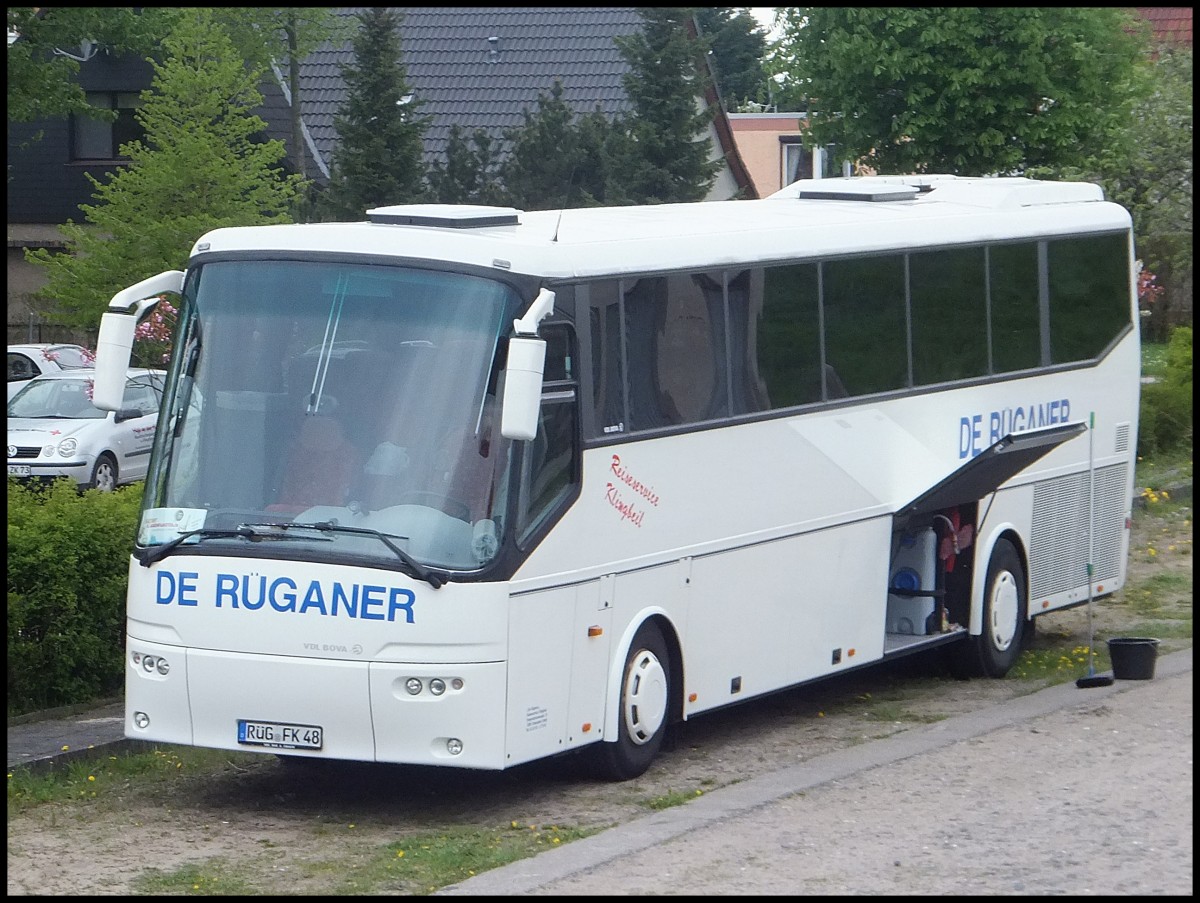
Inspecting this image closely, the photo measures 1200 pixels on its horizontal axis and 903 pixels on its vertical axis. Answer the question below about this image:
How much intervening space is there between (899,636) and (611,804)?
401 cm

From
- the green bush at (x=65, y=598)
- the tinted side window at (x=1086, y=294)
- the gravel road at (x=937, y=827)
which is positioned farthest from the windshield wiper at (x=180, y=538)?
the tinted side window at (x=1086, y=294)

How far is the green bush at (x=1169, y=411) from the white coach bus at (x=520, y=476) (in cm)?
1365

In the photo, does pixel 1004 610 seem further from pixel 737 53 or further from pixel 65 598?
pixel 737 53

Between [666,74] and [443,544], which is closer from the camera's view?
[443,544]

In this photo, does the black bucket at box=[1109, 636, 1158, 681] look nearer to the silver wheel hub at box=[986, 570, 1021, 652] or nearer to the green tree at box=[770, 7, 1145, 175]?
the silver wheel hub at box=[986, 570, 1021, 652]

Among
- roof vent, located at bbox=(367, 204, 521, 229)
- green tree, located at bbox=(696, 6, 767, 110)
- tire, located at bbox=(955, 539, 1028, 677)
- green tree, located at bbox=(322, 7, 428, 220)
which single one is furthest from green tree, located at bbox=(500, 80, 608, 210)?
green tree, located at bbox=(696, 6, 767, 110)

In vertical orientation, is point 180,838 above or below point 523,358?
below

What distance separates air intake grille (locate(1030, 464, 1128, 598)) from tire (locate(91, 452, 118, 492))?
45.7 feet

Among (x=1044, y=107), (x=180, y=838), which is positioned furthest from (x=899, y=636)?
(x=1044, y=107)

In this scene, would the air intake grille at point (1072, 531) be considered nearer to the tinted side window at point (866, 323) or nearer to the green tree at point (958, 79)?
the tinted side window at point (866, 323)

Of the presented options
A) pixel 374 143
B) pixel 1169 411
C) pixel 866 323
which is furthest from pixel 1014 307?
pixel 374 143

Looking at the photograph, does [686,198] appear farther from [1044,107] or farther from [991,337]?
[991,337]

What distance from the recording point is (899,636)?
44.9 ft

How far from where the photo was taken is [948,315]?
1393cm
